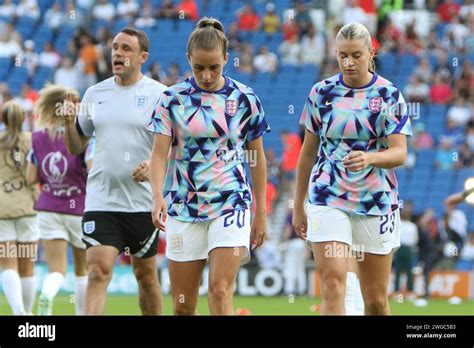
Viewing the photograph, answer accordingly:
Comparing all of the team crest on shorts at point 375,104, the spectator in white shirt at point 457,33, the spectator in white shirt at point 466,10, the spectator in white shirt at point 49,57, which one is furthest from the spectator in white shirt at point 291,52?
the team crest on shorts at point 375,104

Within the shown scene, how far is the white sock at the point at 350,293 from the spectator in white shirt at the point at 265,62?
18020 millimetres

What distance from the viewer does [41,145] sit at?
41.6ft

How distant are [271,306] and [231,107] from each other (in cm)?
1095

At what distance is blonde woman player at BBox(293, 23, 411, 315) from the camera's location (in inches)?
364

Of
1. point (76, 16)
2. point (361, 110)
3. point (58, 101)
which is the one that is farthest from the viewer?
point (76, 16)

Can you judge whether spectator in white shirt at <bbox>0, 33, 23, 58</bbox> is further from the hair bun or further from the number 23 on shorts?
the number 23 on shorts

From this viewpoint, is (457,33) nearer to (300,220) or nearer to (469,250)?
(469,250)

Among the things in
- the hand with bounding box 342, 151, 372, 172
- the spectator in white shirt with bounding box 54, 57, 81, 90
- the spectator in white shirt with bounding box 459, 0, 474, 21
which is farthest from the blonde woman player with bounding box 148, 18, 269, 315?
the spectator in white shirt with bounding box 459, 0, 474, 21

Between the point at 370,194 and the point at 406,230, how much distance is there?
1394cm

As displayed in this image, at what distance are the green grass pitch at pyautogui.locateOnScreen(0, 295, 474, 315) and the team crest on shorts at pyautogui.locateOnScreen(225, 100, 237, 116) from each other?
769cm
